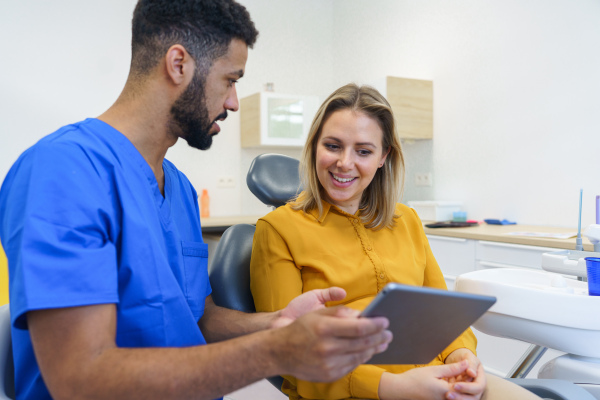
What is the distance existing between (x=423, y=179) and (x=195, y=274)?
2802 mm

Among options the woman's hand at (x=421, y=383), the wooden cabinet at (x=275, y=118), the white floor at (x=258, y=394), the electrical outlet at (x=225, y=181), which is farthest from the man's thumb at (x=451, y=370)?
the electrical outlet at (x=225, y=181)

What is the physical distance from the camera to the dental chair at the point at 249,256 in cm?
112

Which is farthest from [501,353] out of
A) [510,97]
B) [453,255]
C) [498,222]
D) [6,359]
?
[6,359]

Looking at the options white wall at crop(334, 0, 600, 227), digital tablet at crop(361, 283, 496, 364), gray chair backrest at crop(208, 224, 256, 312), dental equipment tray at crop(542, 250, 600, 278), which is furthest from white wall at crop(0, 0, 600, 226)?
digital tablet at crop(361, 283, 496, 364)

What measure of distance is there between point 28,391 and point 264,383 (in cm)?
208

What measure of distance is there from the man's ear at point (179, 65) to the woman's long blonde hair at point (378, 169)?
0.53m

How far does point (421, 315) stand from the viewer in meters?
0.77

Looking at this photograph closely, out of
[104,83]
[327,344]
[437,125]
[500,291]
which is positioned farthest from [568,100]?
[104,83]

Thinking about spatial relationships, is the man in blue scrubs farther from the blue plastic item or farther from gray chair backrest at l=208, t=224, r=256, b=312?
the blue plastic item

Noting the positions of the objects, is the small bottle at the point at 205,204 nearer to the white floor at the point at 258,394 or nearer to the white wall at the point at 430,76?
the white wall at the point at 430,76

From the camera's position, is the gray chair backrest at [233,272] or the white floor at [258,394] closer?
the gray chair backrest at [233,272]

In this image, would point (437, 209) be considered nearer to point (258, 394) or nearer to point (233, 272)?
point (258, 394)

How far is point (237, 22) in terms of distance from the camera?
40.8 inches

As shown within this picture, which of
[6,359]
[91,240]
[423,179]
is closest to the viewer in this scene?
[91,240]
